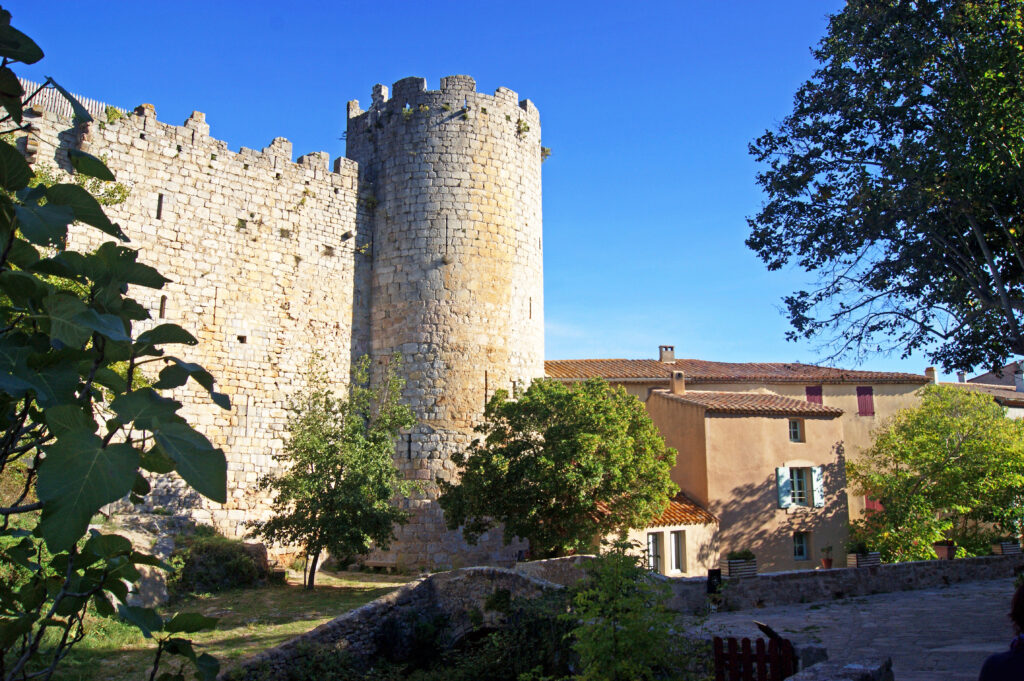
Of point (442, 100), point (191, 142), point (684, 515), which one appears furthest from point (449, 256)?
point (684, 515)

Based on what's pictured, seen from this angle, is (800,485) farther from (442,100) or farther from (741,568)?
(442,100)

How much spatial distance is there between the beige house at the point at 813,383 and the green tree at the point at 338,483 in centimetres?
1483

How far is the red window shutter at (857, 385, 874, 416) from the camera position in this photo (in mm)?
33688

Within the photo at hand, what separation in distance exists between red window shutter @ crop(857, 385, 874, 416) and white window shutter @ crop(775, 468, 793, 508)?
1085cm

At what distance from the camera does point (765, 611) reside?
48.5 ft

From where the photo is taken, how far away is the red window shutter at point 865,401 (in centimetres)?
3369

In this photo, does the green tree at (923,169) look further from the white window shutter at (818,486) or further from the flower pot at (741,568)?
the white window shutter at (818,486)

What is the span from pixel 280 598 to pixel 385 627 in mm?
2868

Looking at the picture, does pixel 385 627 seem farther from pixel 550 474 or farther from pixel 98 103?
pixel 98 103

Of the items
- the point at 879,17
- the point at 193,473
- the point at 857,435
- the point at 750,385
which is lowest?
the point at 193,473

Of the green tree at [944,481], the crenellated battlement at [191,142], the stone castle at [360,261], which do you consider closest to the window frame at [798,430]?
the green tree at [944,481]

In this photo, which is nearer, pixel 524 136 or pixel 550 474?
pixel 550 474

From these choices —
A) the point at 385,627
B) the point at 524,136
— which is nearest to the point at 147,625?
the point at 385,627


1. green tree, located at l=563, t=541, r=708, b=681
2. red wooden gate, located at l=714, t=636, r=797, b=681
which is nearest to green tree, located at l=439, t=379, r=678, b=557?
red wooden gate, located at l=714, t=636, r=797, b=681
